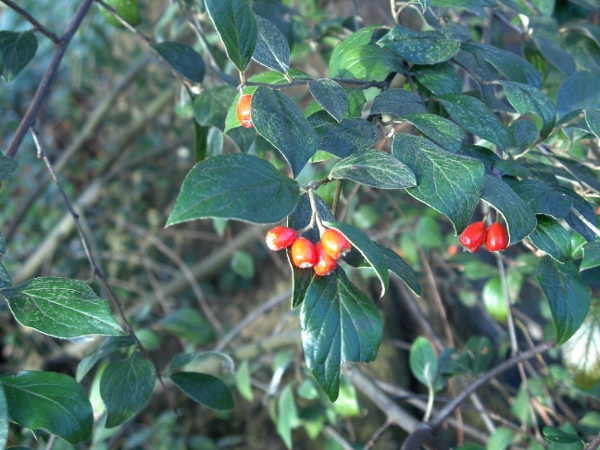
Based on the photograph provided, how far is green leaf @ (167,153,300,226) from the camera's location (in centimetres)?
50

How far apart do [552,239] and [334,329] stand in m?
0.29

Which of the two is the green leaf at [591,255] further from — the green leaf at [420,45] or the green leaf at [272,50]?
the green leaf at [272,50]

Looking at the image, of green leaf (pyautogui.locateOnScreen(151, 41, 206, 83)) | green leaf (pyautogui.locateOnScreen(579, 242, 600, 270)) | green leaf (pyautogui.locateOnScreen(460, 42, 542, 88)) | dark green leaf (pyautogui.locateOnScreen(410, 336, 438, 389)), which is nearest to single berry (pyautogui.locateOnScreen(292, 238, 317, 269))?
green leaf (pyautogui.locateOnScreen(579, 242, 600, 270))

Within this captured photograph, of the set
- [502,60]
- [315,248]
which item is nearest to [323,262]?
[315,248]

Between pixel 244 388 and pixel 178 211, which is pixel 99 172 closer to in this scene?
pixel 244 388

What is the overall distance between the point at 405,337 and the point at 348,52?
2.06 m

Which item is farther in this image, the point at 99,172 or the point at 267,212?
the point at 99,172

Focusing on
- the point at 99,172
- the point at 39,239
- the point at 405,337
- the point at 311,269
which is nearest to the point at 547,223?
the point at 311,269

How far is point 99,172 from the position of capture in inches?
107

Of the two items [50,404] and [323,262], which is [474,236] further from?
[50,404]

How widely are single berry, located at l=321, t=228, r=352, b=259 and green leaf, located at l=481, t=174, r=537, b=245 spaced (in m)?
0.15

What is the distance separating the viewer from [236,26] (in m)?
0.63

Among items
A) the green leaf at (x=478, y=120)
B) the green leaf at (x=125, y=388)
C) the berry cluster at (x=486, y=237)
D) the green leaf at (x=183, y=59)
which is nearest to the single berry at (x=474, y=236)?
A: the berry cluster at (x=486, y=237)

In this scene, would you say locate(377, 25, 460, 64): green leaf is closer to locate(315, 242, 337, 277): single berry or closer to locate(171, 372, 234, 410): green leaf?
locate(315, 242, 337, 277): single berry
